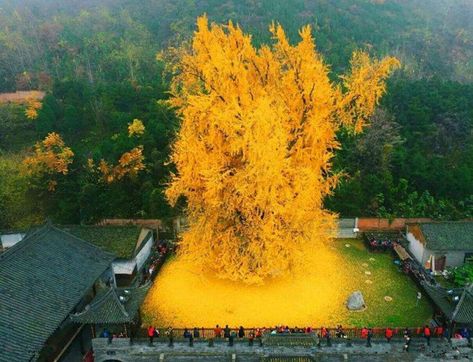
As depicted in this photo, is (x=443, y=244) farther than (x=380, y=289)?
Yes

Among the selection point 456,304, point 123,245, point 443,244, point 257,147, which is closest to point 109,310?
point 123,245

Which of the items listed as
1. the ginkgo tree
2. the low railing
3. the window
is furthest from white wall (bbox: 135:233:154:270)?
the window

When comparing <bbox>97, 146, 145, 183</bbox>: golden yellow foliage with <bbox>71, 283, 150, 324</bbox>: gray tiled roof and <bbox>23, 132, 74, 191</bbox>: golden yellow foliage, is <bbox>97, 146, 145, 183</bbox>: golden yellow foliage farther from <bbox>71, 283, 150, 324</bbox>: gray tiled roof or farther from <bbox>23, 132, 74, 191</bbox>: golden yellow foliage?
<bbox>71, 283, 150, 324</bbox>: gray tiled roof

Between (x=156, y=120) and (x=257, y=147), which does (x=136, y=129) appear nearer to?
(x=156, y=120)

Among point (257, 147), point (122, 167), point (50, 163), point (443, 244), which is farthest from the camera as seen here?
point (122, 167)

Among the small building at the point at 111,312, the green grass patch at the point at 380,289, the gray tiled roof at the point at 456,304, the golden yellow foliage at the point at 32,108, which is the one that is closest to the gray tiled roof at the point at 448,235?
the green grass patch at the point at 380,289

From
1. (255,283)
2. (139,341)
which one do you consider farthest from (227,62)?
(139,341)

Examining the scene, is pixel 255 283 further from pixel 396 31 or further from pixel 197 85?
pixel 396 31
